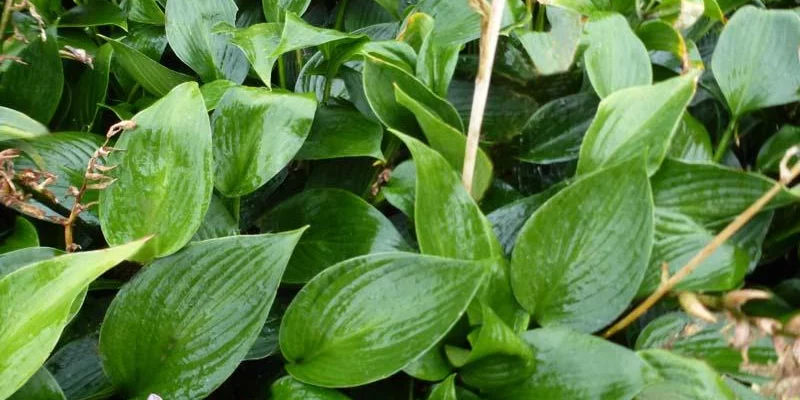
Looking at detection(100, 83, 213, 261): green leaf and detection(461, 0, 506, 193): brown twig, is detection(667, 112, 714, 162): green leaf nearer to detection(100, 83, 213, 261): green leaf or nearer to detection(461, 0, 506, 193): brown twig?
detection(461, 0, 506, 193): brown twig

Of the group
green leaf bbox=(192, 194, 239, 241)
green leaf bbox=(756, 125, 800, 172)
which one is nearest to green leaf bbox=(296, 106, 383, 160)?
green leaf bbox=(192, 194, 239, 241)

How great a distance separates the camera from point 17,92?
2.61 feet

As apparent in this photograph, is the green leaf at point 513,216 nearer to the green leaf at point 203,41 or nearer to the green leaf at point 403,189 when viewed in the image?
the green leaf at point 403,189

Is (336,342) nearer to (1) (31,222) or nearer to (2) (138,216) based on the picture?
(2) (138,216)

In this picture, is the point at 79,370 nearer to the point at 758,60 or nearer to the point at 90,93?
the point at 90,93

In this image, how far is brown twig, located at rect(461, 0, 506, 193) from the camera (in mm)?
605

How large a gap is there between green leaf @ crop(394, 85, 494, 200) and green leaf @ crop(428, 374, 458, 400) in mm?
227

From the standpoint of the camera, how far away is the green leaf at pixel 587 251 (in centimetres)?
60

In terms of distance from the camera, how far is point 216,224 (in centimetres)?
67

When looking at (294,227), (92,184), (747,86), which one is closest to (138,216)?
(92,184)

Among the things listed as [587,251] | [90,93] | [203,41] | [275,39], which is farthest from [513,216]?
[90,93]

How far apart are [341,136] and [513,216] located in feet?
0.68

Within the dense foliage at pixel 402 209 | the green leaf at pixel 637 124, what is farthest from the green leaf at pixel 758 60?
the green leaf at pixel 637 124

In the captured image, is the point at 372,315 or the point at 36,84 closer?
the point at 372,315
